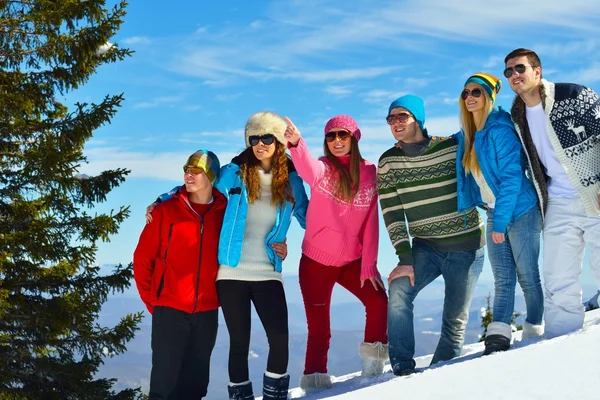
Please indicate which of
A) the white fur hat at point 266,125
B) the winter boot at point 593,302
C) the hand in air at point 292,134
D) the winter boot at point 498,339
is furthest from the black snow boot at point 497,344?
the winter boot at point 593,302

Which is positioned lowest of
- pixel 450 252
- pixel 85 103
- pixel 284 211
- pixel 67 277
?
pixel 450 252

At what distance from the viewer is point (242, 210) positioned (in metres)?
5.33

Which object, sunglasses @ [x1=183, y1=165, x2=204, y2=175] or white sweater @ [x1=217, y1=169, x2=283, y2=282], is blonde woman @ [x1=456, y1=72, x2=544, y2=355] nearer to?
white sweater @ [x1=217, y1=169, x2=283, y2=282]

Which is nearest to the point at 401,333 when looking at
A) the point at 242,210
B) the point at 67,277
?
the point at 242,210

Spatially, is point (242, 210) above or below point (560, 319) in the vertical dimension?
above

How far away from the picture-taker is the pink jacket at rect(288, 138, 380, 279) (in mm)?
5453

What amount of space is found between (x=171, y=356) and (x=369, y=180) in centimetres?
244

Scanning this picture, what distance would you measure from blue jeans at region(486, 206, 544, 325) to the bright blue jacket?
0.10 meters

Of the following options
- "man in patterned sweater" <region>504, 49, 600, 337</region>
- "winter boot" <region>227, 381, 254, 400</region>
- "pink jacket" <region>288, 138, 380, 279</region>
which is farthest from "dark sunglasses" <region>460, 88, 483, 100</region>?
"winter boot" <region>227, 381, 254, 400</region>

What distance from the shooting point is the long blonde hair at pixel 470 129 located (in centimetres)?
504

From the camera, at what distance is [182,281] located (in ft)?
17.5

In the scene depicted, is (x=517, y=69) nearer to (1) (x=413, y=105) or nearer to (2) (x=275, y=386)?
(1) (x=413, y=105)

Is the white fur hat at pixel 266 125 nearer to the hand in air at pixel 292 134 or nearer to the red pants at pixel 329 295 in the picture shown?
the hand in air at pixel 292 134

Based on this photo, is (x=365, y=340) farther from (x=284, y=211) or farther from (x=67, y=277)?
(x=67, y=277)
